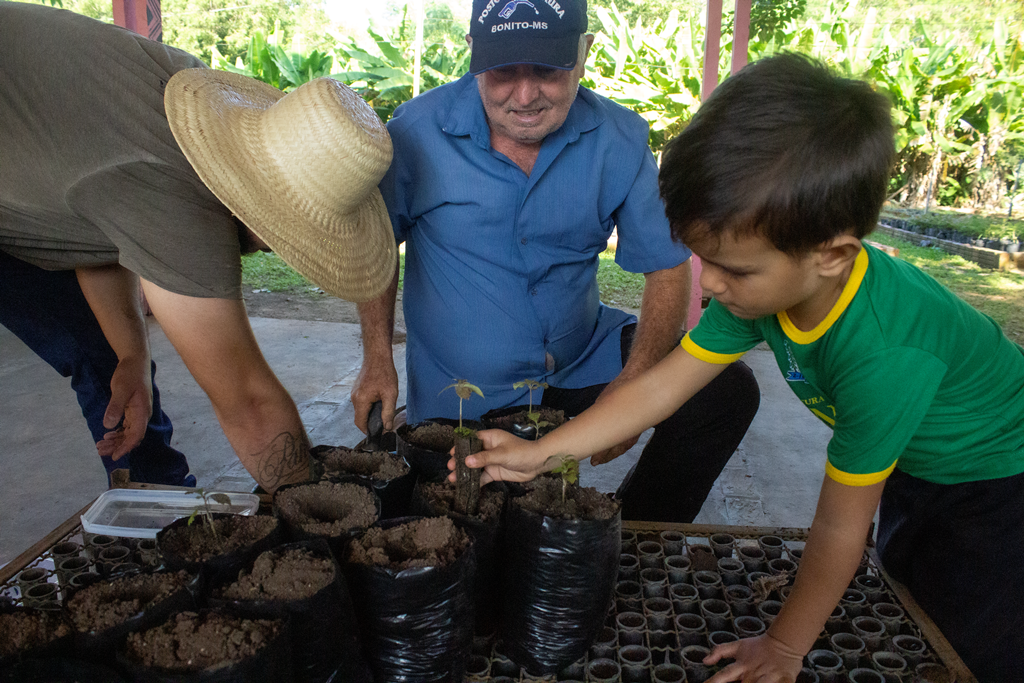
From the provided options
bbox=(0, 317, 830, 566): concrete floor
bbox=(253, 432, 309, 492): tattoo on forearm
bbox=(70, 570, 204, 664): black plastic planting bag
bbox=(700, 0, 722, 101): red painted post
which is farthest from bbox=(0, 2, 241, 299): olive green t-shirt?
bbox=(700, 0, 722, 101): red painted post

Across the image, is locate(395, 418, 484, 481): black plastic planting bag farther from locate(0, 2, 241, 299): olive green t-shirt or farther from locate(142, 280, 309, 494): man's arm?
locate(0, 2, 241, 299): olive green t-shirt

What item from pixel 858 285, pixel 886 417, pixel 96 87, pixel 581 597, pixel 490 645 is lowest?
pixel 490 645

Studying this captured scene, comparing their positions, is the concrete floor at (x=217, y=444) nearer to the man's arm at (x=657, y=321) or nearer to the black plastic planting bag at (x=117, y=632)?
the man's arm at (x=657, y=321)

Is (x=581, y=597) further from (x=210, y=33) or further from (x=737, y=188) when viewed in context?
(x=210, y=33)

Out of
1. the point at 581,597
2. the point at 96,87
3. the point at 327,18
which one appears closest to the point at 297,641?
the point at 581,597

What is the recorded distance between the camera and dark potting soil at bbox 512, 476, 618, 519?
1.26 metres

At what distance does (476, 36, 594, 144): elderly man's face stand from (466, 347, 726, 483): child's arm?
0.77 metres

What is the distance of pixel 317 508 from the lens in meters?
1.33

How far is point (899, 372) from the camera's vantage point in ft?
3.52

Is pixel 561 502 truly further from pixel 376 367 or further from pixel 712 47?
pixel 712 47

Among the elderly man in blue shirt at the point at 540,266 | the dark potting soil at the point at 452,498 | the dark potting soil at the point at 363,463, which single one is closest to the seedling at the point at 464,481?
the dark potting soil at the point at 452,498

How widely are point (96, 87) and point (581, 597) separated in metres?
1.34

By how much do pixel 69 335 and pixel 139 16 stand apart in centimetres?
318

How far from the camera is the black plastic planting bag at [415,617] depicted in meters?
1.05
